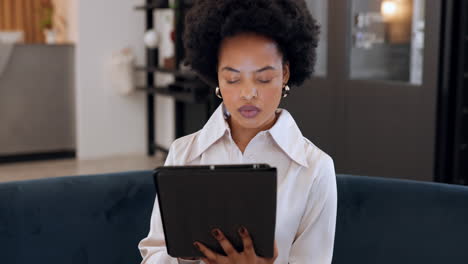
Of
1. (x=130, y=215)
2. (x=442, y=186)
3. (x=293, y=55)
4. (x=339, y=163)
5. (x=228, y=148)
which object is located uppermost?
(x=293, y=55)

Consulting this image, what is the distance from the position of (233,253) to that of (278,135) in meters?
0.27

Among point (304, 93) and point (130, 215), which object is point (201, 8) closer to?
point (130, 215)

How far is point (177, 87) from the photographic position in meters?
4.77

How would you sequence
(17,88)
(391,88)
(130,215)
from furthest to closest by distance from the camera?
(17,88) → (391,88) → (130,215)

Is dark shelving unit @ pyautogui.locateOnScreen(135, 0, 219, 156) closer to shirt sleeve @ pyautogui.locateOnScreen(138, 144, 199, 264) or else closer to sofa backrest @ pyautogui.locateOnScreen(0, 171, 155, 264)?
sofa backrest @ pyautogui.locateOnScreen(0, 171, 155, 264)

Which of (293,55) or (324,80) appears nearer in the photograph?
(293,55)

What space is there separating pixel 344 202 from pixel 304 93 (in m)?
2.10

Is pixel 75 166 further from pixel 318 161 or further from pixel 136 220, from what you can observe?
pixel 318 161

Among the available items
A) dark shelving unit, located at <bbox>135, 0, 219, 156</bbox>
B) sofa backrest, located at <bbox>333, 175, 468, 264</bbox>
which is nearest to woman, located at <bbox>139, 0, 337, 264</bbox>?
sofa backrest, located at <bbox>333, 175, 468, 264</bbox>

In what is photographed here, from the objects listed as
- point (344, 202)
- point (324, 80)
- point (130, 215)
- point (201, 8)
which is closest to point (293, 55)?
point (201, 8)

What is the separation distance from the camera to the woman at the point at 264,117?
112 centimetres

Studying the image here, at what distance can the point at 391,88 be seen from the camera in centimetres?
305

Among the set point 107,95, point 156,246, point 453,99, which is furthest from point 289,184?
point 107,95

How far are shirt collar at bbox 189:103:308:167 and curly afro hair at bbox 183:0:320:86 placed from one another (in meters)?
0.08
